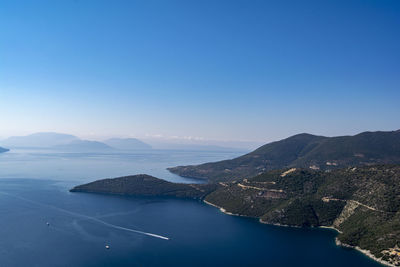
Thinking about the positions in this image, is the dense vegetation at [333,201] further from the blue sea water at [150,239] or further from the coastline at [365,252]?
the blue sea water at [150,239]

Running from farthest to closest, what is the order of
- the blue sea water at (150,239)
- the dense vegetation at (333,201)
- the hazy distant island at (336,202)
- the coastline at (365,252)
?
the dense vegetation at (333,201) → the hazy distant island at (336,202) → the blue sea water at (150,239) → the coastline at (365,252)

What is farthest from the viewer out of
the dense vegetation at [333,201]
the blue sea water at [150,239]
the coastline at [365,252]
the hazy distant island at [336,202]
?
the dense vegetation at [333,201]

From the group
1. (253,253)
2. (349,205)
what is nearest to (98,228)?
(253,253)

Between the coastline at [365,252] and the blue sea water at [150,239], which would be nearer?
the coastline at [365,252]

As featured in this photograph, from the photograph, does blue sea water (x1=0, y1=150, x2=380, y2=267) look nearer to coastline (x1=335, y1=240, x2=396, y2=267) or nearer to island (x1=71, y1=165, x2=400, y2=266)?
coastline (x1=335, y1=240, x2=396, y2=267)

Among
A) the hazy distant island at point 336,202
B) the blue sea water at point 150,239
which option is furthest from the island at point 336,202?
the blue sea water at point 150,239

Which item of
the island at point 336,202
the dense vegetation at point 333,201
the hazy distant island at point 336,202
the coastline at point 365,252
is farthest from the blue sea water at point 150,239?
the dense vegetation at point 333,201

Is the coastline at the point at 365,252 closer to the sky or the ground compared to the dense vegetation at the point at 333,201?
closer to the ground

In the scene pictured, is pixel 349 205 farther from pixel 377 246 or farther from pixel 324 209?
pixel 377 246

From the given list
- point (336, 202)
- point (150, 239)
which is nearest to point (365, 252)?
point (336, 202)
